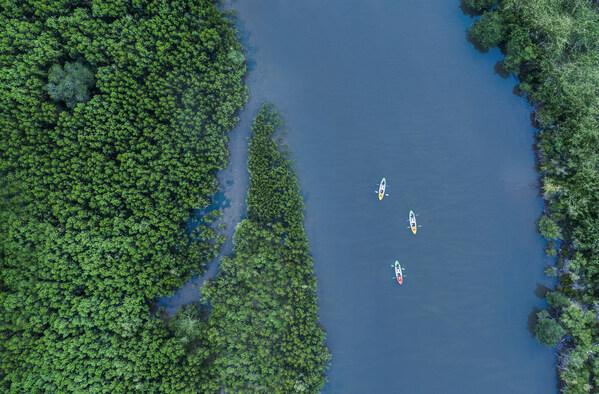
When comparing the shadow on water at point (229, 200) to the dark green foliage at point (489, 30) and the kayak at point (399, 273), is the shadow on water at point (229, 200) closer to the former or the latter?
the kayak at point (399, 273)

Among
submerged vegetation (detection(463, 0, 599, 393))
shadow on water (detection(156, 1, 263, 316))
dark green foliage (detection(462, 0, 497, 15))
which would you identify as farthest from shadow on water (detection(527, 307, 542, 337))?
dark green foliage (detection(462, 0, 497, 15))

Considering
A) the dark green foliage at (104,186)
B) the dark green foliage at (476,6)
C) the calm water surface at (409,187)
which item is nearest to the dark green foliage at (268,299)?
the calm water surface at (409,187)

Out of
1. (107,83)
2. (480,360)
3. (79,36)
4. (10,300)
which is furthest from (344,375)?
(79,36)

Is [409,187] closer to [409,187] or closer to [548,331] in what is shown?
[409,187]

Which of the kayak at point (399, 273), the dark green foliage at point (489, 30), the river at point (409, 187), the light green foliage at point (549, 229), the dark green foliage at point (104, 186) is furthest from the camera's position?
the kayak at point (399, 273)

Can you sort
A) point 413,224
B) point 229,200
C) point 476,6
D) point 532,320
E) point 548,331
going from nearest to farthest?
point 548,331, point 532,320, point 229,200, point 413,224, point 476,6

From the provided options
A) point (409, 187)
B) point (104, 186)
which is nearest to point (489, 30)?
point (409, 187)
